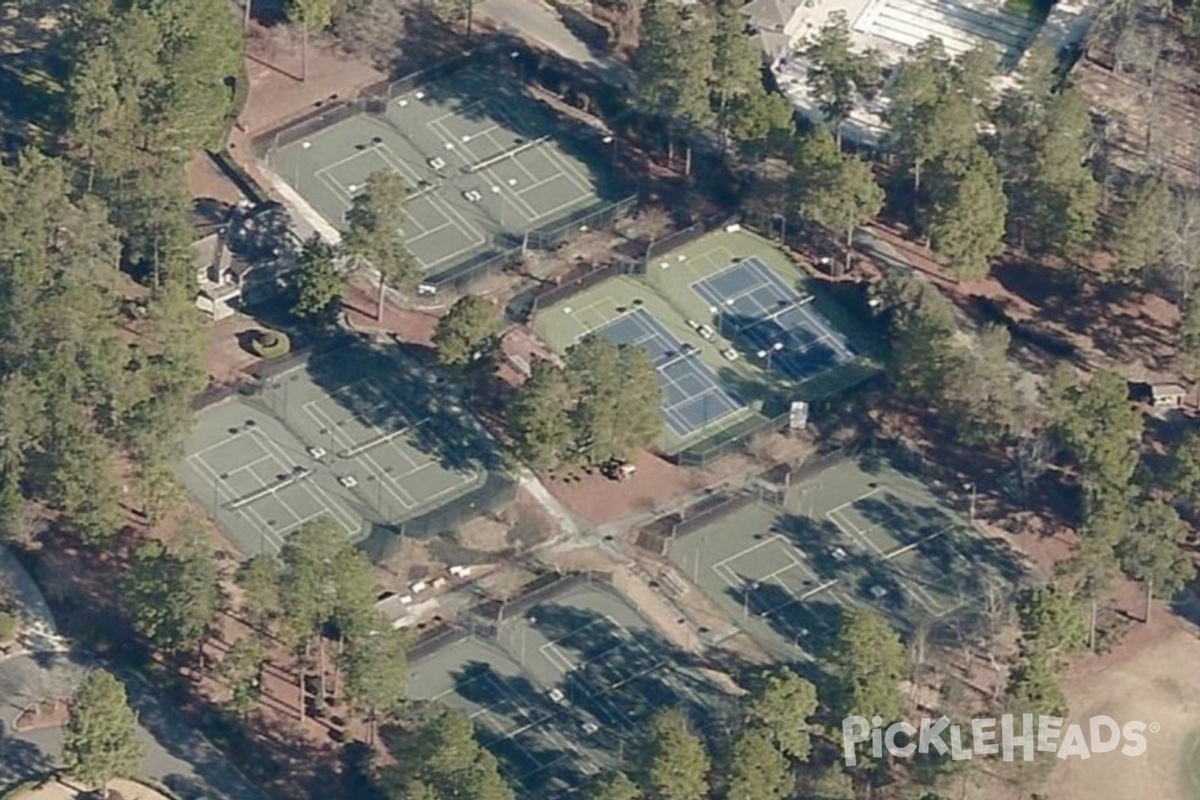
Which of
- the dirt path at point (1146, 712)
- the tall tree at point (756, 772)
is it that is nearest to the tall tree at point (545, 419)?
the tall tree at point (756, 772)

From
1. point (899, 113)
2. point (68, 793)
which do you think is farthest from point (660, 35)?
point (68, 793)

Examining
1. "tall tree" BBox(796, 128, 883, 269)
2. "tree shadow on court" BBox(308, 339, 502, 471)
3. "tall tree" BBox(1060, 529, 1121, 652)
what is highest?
"tall tree" BBox(796, 128, 883, 269)

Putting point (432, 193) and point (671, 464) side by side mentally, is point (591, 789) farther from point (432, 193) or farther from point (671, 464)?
point (432, 193)

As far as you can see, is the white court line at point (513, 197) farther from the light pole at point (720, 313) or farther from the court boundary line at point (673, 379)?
the light pole at point (720, 313)

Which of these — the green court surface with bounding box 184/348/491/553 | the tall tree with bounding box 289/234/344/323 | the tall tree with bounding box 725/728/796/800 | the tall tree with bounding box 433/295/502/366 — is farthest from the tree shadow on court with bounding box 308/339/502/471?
the tall tree with bounding box 725/728/796/800

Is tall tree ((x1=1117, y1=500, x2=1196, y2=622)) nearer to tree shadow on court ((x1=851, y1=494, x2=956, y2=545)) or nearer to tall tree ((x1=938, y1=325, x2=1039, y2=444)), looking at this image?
tall tree ((x1=938, y1=325, x2=1039, y2=444))

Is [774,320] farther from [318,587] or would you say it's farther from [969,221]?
[318,587]
